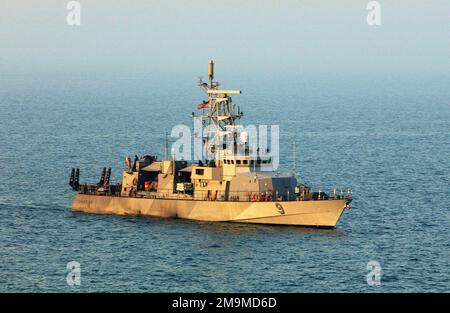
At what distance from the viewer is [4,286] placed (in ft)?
243

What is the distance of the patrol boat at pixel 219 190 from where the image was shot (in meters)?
91.9

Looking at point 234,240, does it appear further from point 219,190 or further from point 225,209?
point 219,190

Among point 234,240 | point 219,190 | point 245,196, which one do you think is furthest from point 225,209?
point 234,240

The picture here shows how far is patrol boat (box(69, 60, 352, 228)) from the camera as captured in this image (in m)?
91.9

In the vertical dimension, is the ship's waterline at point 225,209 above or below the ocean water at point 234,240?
above

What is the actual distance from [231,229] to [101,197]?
49.6 feet

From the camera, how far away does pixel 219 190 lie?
9569 centimetres

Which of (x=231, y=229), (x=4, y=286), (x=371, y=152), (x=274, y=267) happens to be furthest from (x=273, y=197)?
(x=371, y=152)
